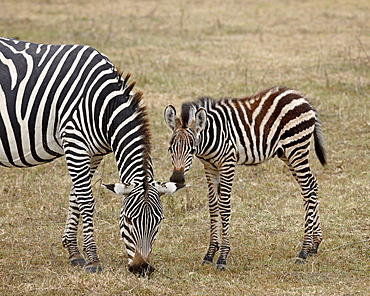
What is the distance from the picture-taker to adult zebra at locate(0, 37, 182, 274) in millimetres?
6500

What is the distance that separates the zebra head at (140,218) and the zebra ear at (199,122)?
945 mm

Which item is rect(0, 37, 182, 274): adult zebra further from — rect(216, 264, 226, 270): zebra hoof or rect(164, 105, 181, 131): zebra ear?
rect(216, 264, 226, 270): zebra hoof

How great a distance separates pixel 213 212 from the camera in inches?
283

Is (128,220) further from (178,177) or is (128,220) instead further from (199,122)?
(199,122)

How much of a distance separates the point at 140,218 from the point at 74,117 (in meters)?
1.51

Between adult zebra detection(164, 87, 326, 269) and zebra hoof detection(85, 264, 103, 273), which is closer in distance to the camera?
zebra hoof detection(85, 264, 103, 273)

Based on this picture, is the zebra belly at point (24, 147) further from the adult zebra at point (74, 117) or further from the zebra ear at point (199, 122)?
the zebra ear at point (199, 122)

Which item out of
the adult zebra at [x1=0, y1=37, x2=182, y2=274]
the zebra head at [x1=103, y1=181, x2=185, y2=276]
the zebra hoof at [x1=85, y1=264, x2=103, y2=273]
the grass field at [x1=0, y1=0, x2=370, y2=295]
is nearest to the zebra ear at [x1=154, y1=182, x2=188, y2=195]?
the zebra head at [x1=103, y1=181, x2=185, y2=276]

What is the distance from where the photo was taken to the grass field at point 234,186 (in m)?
6.44

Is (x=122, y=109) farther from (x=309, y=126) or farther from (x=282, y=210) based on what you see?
(x=282, y=210)

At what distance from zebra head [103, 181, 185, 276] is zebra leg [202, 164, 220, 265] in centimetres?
123

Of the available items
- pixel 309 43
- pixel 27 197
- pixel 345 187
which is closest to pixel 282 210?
pixel 345 187

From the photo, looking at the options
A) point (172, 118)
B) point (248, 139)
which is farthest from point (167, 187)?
point (248, 139)

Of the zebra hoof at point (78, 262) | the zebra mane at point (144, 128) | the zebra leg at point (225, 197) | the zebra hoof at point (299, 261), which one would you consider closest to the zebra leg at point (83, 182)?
the zebra hoof at point (78, 262)
